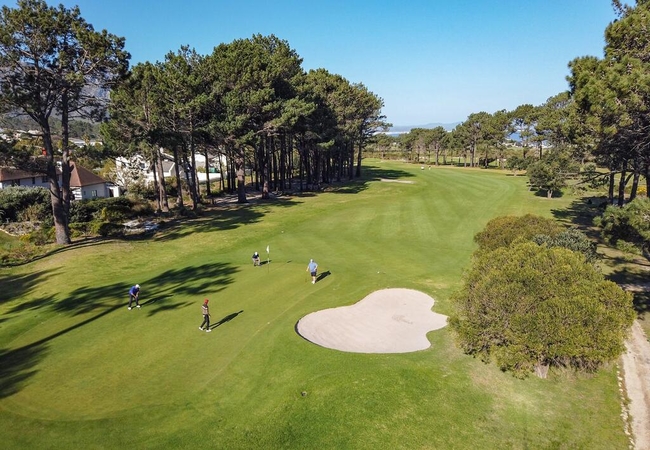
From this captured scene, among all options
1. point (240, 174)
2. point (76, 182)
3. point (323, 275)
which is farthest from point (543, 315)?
point (76, 182)

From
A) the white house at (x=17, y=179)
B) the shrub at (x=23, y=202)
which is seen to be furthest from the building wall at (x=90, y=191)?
the shrub at (x=23, y=202)

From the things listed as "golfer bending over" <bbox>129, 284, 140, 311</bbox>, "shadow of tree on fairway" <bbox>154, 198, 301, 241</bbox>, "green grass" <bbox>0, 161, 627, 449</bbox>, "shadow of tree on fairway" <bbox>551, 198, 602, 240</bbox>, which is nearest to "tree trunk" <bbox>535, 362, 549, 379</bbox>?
"green grass" <bbox>0, 161, 627, 449</bbox>

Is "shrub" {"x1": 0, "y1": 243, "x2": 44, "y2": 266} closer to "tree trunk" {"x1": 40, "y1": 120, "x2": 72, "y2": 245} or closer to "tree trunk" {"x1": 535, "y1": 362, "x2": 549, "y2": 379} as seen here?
"tree trunk" {"x1": 40, "y1": 120, "x2": 72, "y2": 245}

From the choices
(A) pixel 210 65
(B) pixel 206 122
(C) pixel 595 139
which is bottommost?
(C) pixel 595 139

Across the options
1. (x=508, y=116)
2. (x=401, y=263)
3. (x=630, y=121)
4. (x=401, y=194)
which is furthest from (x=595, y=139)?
(x=508, y=116)

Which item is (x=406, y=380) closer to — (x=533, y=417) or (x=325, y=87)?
(x=533, y=417)

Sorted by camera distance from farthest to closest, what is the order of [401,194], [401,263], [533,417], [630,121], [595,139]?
1. [401,194]
2. [401,263]
3. [595,139]
4. [630,121]
5. [533,417]
